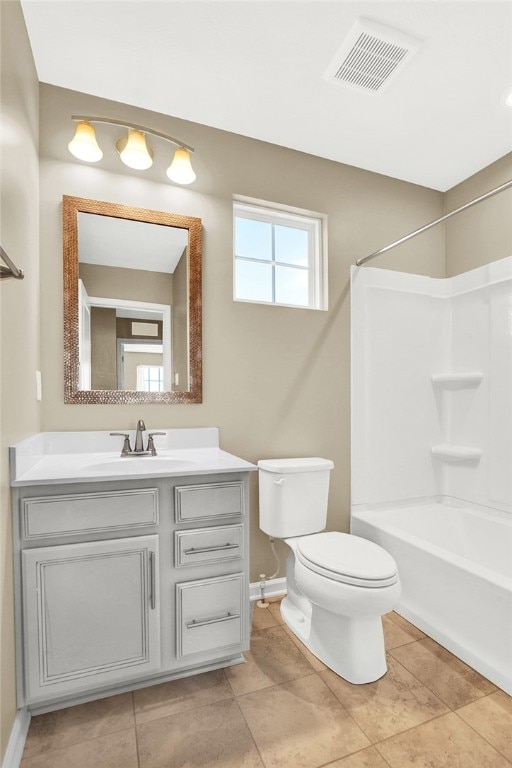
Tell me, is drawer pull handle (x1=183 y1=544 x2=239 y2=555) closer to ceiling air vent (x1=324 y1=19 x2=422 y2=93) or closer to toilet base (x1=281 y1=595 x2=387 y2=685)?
toilet base (x1=281 y1=595 x2=387 y2=685)

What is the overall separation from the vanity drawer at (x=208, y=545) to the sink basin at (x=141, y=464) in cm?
25

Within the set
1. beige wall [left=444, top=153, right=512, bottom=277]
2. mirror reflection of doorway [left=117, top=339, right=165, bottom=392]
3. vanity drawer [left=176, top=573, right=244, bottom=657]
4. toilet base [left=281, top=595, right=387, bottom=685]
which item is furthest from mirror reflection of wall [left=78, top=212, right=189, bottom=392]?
beige wall [left=444, top=153, right=512, bottom=277]

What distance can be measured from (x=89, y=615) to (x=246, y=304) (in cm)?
154

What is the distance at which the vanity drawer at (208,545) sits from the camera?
1456 millimetres

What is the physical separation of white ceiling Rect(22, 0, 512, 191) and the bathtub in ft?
6.96

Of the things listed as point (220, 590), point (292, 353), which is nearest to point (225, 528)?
point (220, 590)

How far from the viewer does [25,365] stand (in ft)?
4.76

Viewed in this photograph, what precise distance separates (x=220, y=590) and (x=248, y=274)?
1.63m

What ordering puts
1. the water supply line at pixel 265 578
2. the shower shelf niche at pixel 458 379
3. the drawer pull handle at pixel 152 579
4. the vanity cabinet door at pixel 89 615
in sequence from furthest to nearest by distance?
the shower shelf niche at pixel 458 379 → the water supply line at pixel 265 578 → the drawer pull handle at pixel 152 579 → the vanity cabinet door at pixel 89 615

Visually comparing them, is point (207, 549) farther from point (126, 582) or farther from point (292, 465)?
point (292, 465)

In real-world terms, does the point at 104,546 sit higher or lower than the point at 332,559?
higher

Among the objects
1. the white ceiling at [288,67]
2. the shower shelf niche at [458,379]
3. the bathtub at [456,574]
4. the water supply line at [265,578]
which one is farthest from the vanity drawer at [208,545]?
the white ceiling at [288,67]

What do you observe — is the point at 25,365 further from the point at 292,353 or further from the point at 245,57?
the point at 245,57

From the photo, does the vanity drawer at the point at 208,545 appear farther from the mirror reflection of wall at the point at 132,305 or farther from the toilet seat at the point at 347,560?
the mirror reflection of wall at the point at 132,305
